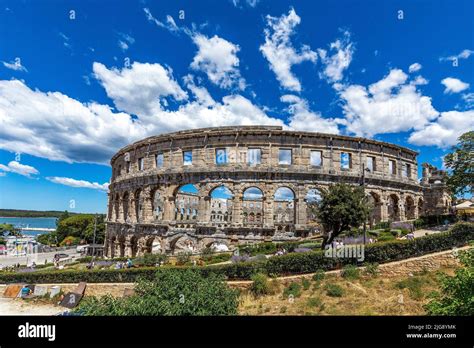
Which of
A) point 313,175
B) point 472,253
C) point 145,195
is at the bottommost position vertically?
point 472,253

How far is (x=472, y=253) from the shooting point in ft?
23.0

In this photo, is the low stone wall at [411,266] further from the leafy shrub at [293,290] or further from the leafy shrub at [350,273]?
the leafy shrub at [293,290]

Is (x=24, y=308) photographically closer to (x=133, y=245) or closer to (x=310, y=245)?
(x=133, y=245)

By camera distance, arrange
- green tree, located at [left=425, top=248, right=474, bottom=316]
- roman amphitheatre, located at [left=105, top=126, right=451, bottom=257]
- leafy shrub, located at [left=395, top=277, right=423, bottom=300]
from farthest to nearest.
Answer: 1. roman amphitheatre, located at [left=105, top=126, right=451, bottom=257]
2. leafy shrub, located at [left=395, top=277, right=423, bottom=300]
3. green tree, located at [left=425, top=248, right=474, bottom=316]

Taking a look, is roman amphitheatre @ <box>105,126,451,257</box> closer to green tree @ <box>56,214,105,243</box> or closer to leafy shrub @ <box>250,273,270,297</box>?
leafy shrub @ <box>250,273,270,297</box>

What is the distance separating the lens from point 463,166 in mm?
21984

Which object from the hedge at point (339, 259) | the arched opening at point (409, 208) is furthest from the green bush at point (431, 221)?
the hedge at point (339, 259)

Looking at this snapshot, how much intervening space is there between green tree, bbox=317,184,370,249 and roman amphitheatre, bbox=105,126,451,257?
5720mm

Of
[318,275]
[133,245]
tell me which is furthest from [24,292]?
[318,275]

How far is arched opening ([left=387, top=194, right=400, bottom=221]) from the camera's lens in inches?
1102

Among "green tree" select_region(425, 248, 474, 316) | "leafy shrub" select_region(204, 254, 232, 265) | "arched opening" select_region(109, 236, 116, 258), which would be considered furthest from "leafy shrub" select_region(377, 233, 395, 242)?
"arched opening" select_region(109, 236, 116, 258)
